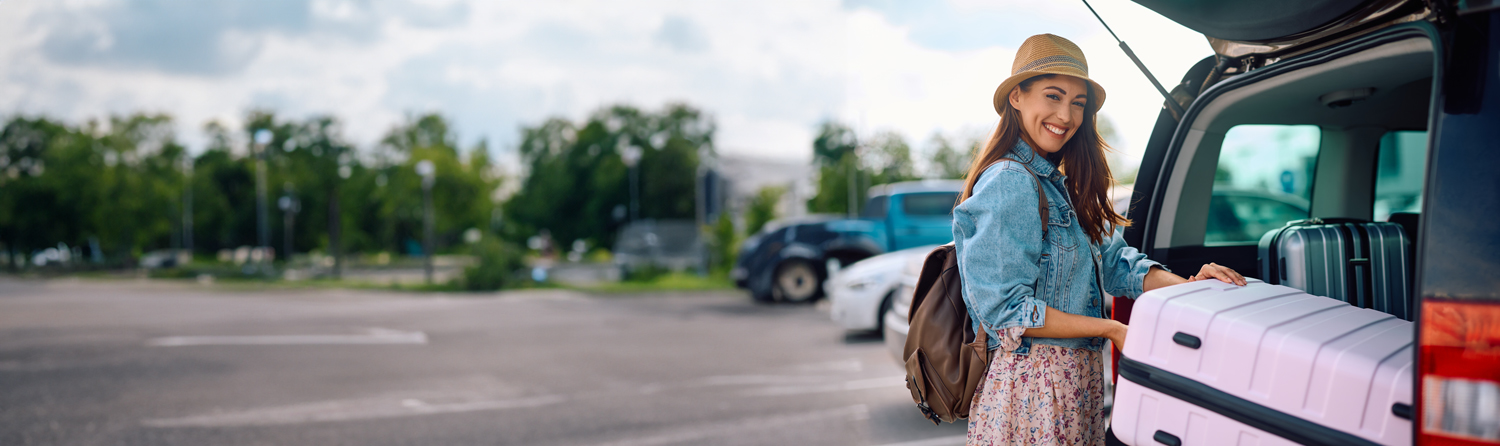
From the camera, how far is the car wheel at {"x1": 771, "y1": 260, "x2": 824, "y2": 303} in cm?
1394

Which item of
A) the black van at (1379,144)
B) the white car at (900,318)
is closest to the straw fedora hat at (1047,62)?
the black van at (1379,144)

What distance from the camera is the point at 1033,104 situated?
193 centimetres

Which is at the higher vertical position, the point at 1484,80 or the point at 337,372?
the point at 1484,80

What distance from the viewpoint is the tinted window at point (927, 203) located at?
1311 cm

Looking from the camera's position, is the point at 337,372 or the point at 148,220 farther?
the point at 148,220

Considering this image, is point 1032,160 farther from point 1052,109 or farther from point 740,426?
point 740,426

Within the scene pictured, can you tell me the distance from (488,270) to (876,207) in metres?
10.9

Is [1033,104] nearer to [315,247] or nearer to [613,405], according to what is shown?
[613,405]

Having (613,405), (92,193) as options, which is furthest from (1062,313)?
(92,193)

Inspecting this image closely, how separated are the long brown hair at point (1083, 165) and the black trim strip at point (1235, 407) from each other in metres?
0.34

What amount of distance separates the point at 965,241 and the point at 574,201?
48.1 meters

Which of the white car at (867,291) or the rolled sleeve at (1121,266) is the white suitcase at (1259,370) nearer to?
the rolled sleeve at (1121,266)

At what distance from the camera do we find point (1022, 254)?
5.80 ft

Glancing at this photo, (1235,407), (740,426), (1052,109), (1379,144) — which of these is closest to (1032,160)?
(1052,109)
